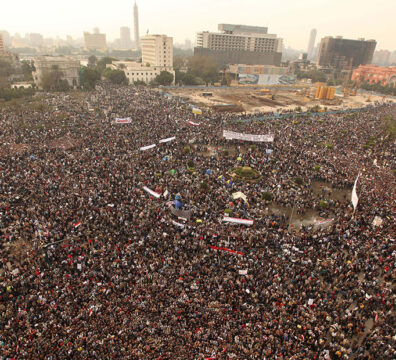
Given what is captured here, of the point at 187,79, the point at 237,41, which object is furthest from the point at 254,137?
the point at 237,41

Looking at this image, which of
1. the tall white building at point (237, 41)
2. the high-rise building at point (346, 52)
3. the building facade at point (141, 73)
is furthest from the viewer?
the high-rise building at point (346, 52)

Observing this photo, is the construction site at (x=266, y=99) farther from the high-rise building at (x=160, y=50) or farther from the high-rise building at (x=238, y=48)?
the high-rise building at (x=238, y=48)

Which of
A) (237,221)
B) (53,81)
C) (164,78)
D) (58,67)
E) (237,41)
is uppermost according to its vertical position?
(237,41)

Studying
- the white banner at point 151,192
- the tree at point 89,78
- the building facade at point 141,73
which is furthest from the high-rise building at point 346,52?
the white banner at point 151,192

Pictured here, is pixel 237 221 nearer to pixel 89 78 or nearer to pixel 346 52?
pixel 89 78

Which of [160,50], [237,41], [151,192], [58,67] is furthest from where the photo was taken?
[237,41]

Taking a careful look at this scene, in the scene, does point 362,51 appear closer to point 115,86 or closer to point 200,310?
point 115,86

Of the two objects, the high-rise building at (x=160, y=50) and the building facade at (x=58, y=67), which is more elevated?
the high-rise building at (x=160, y=50)

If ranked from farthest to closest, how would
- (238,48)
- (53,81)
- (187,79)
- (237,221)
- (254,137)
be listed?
(238,48) < (187,79) < (53,81) < (254,137) < (237,221)
